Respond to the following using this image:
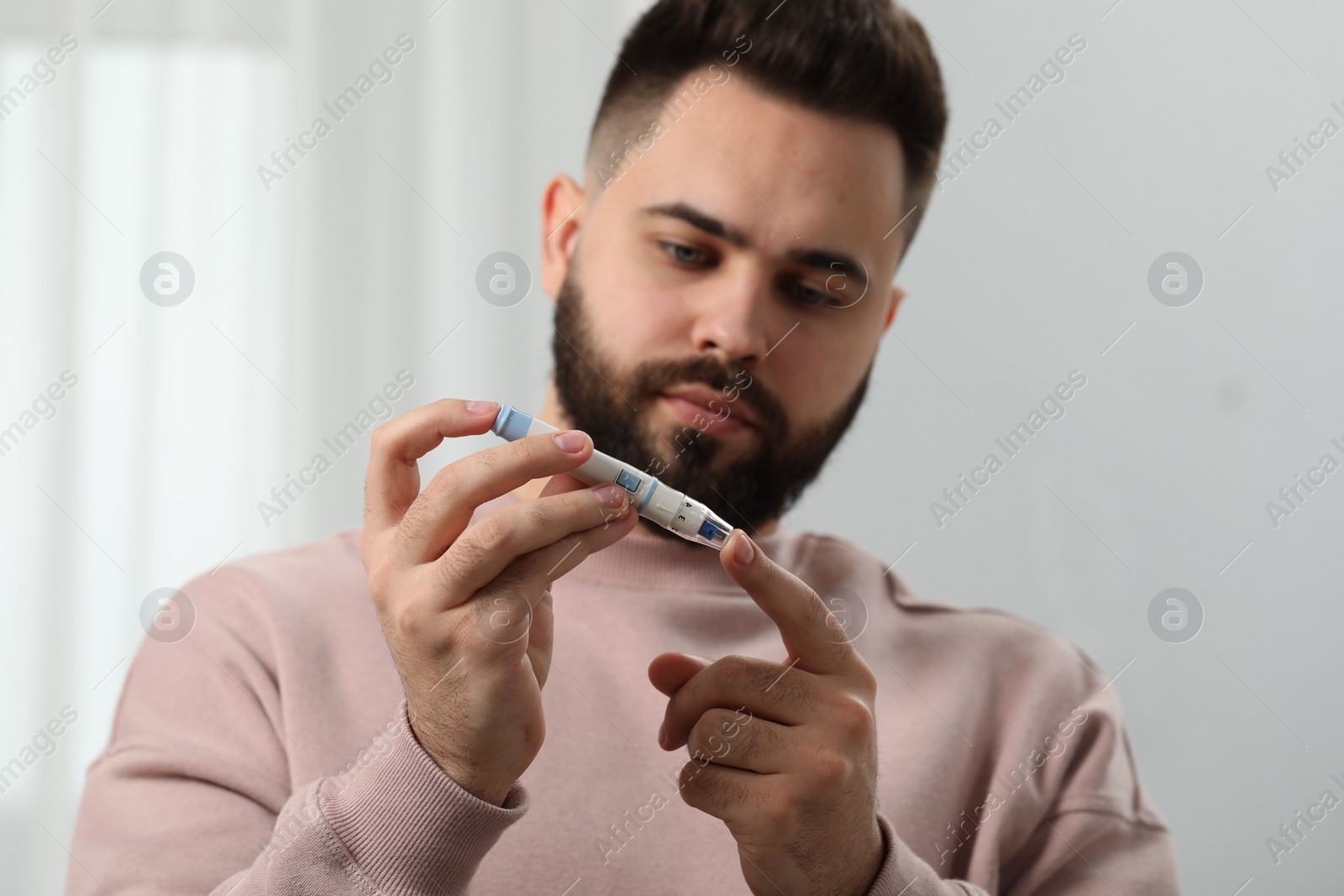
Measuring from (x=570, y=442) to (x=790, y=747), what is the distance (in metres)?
0.30

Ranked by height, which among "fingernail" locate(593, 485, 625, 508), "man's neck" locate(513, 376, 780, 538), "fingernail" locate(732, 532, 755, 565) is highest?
"fingernail" locate(732, 532, 755, 565)

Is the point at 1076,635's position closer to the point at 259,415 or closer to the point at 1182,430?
the point at 1182,430

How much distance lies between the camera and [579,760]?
1.05 meters

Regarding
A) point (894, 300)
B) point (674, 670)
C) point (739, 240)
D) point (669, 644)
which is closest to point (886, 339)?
point (894, 300)

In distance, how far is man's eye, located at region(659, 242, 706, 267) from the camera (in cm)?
118

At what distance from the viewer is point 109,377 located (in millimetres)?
1535

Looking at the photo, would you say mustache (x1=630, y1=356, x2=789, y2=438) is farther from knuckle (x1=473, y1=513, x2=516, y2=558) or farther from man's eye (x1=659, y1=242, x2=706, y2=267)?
knuckle (x1=473, y1=513, x2=516, y2=558)

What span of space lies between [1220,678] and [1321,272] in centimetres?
61

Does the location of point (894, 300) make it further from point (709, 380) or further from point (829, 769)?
point (829, 769)

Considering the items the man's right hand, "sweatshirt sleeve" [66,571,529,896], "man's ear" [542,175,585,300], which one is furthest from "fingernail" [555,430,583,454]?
"man's ear" [542,175,585,300]

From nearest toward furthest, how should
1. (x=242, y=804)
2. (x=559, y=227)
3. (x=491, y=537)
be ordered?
(x=491, y=537)
(x=242, y=804)
(x=559, y=227)

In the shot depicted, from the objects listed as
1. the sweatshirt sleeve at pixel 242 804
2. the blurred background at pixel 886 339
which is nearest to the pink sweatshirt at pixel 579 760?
the sweatshirt sleeve at pixel 242 804

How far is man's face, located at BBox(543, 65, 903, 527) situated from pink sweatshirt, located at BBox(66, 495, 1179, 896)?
142mm

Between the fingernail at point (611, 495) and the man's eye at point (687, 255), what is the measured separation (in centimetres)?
49
